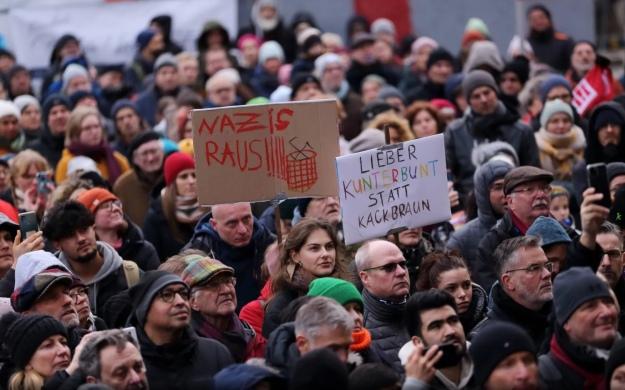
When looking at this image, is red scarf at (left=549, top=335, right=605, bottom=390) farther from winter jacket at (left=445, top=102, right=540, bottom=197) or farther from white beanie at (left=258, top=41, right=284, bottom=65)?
white beanie at (left=258, top=41, right=284, bottom=65)

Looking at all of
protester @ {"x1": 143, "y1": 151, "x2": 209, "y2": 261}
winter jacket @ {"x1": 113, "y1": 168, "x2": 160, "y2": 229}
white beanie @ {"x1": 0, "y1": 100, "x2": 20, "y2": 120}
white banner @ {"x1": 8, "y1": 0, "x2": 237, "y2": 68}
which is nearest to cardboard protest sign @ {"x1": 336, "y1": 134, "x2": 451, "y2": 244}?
protester @ {"x1": 143, "y1": 151, "x2": 209, "y2": 261}

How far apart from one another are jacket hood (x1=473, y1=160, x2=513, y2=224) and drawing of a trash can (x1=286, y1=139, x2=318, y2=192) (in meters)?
1.32

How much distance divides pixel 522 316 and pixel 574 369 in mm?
1094

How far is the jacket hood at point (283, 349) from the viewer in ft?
25.6

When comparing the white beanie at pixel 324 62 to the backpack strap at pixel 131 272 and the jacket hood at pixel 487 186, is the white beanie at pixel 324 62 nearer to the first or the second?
the jacket hood at pixel 487 186

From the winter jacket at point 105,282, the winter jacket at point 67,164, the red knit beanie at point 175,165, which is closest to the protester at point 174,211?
the red knit beanie at point 175,165

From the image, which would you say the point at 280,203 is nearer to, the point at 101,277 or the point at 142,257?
the point at 142,257

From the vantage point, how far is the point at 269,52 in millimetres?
18516

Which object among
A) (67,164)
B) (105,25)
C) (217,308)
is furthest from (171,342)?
(105,25)

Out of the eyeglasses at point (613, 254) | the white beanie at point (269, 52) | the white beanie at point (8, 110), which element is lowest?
the eyeglasses at point (613, 254)

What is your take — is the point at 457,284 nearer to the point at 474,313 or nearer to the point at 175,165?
the point at 474,313

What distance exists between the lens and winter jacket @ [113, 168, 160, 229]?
13.1 m

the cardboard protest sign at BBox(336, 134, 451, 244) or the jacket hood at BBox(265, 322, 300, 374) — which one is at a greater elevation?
the cardboard protest sign at BBox(336, 134, 451, 244)

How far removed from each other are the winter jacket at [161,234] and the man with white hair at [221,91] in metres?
4.05
